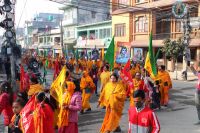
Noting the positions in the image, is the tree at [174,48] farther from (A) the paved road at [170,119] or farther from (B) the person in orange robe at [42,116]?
(B) the person in orange robe at [42,116]

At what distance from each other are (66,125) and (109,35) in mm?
39690

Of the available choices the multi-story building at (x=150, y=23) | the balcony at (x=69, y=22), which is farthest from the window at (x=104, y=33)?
the balcony at (x=69, y=22)

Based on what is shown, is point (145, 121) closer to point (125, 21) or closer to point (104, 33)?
point (125, 21)

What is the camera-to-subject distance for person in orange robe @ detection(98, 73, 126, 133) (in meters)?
8.59

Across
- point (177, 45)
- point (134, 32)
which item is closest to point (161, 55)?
point (134, 32)

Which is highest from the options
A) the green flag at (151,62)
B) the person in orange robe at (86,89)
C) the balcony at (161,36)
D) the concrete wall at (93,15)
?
the concrete wall at (93,15)

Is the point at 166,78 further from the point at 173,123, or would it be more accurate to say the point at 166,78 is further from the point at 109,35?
the point at 109,35

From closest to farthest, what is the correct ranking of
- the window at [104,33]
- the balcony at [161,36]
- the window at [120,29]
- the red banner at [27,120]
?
1. the red banner at [27,120]
2. the balcony at [161,36]
3. the window at [120,29]
4. the window at [104,33]

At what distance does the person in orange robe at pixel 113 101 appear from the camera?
8.59 metres

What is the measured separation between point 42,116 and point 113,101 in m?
3.74

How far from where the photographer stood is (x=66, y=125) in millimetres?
6930

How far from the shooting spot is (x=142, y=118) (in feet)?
15.9

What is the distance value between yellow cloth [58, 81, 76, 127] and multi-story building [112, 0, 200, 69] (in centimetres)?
2518

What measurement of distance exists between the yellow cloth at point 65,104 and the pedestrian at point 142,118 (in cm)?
220
